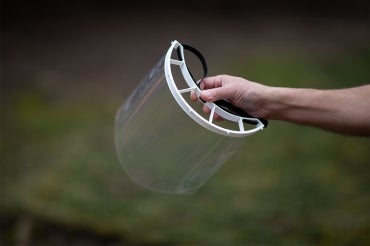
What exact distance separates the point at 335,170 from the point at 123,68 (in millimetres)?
1563

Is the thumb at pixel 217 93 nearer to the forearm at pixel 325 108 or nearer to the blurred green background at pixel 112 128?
the forearm at pixel 325 108

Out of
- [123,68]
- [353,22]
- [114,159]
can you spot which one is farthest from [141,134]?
[353,22]

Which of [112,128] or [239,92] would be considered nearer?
[239,92]

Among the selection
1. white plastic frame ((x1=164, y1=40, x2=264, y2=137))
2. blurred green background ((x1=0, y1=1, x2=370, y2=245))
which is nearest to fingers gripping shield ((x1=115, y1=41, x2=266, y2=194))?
white plastic frame ((x1=164, y1=40, x2=264, y2=137))

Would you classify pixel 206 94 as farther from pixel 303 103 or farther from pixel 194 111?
pixel 303 103

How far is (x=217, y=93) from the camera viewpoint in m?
1.45

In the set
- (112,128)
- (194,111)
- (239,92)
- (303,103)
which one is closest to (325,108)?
(303,103)

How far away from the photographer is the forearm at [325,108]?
1478 millimetres

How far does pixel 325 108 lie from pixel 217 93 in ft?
0.91

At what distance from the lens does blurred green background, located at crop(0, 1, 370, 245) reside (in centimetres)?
262

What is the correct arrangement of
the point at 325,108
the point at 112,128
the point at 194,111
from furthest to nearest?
1. the point at 112,128
2. the point at 325,108
3. the point at 194,111

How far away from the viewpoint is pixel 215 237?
2.55m

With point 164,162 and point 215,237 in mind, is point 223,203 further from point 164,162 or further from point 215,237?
point 164,162

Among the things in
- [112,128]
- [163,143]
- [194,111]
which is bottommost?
[112,128]
